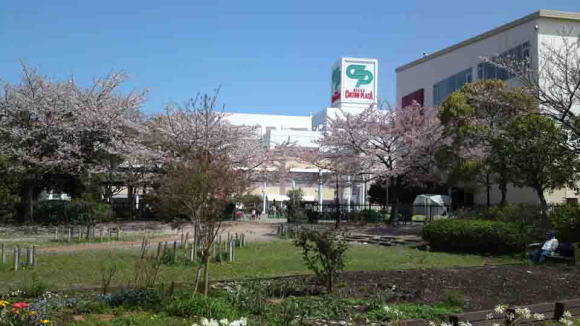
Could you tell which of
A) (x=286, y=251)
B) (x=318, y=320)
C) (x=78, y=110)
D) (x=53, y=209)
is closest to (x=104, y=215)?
(x=53, y=209)

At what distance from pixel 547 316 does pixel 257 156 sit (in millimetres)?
24300

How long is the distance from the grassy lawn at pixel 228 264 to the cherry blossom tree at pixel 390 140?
12895 millimetres

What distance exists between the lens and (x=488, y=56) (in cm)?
3988

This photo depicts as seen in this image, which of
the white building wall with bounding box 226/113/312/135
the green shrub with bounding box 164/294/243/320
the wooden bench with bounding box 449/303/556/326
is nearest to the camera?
the wooden bench with bounding box 449/303/556/326

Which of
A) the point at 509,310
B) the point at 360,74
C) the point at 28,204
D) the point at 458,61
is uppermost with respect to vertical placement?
the point at 360,74

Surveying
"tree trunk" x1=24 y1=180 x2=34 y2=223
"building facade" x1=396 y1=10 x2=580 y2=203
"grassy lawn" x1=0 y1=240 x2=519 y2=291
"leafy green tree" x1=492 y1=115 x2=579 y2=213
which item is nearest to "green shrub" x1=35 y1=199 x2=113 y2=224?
"tree trunk" x1=24 y1=180 x2=34 y2=223

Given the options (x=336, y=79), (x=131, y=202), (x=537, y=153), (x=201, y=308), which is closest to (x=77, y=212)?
(x=131, y=202)

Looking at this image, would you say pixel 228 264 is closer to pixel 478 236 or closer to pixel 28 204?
pixel 478 236

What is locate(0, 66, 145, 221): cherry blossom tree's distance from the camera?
92.1ft

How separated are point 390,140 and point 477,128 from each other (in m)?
6.76

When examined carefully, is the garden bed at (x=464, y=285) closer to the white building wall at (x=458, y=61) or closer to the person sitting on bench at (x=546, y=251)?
the person sitting on bench at (x=546, y=251)

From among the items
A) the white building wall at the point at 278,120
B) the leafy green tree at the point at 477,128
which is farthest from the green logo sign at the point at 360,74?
the leafy green tree at the point at 477,128

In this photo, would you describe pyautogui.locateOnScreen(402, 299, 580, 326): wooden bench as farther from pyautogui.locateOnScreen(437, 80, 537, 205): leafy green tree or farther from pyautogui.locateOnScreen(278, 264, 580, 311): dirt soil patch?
pyautogui.locateOnScreen(437, 80, 537, 205): leafy green tree

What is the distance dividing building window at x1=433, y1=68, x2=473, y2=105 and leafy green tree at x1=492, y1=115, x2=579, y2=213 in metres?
21.1
